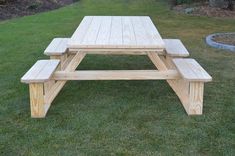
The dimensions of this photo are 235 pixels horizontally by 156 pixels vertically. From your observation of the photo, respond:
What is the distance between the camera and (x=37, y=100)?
13.5 ft

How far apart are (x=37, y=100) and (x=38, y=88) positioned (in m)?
0.13

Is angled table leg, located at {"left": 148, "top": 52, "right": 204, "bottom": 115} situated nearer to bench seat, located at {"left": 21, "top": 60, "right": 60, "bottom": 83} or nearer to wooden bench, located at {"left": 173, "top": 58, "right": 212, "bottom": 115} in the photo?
wooden bench, located at {"left": 173, "top": 58, "right": 212, "bottom": 115}

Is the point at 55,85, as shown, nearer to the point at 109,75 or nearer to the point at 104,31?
the point at 109,75

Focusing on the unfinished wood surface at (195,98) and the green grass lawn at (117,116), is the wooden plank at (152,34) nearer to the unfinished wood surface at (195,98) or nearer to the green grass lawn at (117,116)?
the unfinished wood surface at (195,98)

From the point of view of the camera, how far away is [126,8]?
12984mm

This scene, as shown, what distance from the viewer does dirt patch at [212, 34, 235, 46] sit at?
7535mm

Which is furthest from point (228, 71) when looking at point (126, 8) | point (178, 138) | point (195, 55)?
point (126, 8)

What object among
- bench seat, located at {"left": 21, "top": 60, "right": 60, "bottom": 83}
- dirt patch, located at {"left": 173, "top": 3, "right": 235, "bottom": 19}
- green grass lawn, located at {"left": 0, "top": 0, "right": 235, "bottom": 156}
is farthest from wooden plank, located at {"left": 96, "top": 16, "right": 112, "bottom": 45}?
dirt patch, located at {"left": 173, "top": 3, "right": 235, "bottom": 19}

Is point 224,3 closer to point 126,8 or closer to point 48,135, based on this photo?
point 126,8

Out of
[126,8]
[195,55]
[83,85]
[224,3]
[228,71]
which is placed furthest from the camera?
[126,8]

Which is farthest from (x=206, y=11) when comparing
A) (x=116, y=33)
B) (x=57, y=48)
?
(x=116, y=33)

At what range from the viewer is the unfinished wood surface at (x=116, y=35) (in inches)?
161

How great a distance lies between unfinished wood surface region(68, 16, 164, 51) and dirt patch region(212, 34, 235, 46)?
7.47 ft

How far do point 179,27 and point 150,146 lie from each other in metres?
6.27
